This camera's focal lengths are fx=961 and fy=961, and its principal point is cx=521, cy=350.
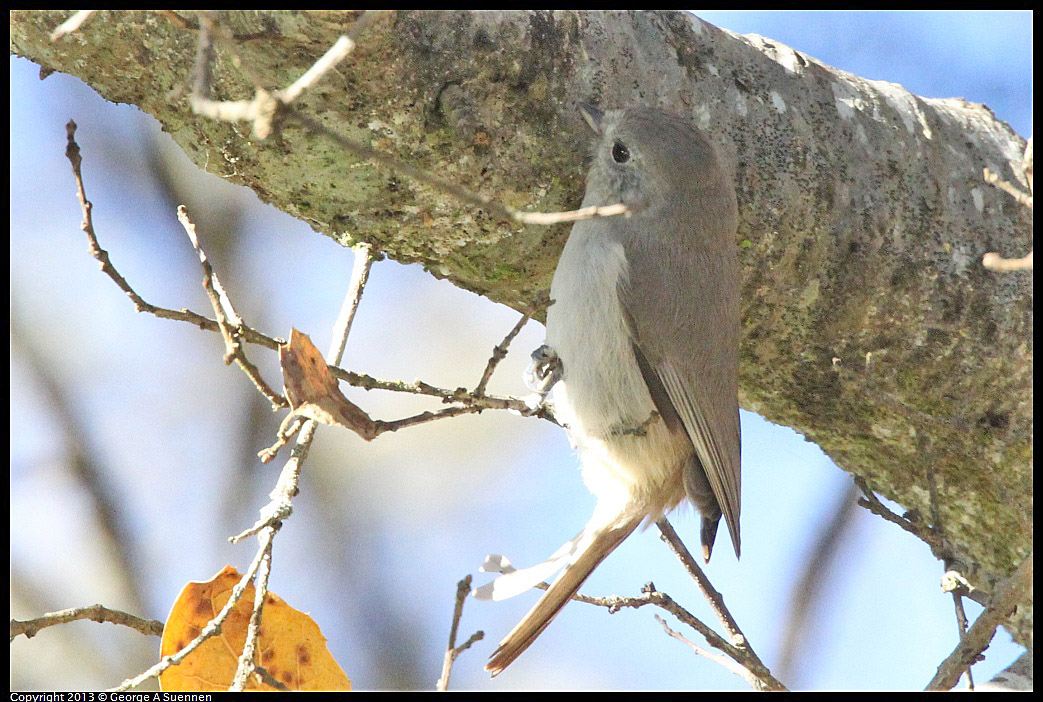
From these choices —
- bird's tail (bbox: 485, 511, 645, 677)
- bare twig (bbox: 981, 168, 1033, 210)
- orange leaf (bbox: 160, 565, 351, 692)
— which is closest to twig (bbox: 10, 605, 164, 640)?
orange leaf (bbox: 160, 565, 351, 692)

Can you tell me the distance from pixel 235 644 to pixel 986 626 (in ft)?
5.88

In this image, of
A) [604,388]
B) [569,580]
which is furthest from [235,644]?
[604,388]

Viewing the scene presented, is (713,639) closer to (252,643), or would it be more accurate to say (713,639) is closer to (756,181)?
(252,643)

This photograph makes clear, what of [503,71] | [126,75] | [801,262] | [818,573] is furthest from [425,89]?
[818,573]

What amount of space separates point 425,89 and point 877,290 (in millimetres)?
1564

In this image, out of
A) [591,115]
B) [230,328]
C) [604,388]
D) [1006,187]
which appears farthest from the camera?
[604,388]

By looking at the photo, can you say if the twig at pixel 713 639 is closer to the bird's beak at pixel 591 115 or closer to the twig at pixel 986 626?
the twig at pixel 986 626

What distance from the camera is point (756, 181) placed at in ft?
9.48

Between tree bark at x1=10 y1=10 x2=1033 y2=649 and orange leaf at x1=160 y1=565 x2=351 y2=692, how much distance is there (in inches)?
38.7

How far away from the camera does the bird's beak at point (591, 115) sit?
266 cm

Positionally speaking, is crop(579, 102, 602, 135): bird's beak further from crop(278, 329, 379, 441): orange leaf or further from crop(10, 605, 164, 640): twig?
crop(10, 605, 164, 640): twig
